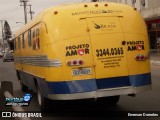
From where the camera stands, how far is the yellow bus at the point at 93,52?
948cm

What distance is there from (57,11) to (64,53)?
1.05 meters

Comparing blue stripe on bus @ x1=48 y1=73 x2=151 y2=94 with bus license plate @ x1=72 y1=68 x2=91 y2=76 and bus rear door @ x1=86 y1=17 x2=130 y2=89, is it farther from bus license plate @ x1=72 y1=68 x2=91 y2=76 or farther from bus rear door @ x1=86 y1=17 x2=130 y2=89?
bus license plate @ x1=72 y1=68 x2=91 y2=76

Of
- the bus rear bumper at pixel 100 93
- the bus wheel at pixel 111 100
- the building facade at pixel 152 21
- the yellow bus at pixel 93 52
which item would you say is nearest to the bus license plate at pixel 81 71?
the yellow bus at pixel 93 52

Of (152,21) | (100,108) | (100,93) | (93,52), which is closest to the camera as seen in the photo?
(100,93)

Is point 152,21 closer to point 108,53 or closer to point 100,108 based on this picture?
point 100,108

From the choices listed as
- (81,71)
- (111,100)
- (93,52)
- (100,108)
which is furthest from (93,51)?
(111,100)

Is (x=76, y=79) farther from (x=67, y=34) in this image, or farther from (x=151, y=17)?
(x=151, y=17)

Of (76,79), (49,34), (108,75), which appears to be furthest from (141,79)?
(49,34)

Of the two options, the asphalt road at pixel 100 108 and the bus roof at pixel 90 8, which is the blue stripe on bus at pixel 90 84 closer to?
the asphalt road at pixel 100 108

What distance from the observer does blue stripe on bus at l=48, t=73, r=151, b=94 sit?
9414mm

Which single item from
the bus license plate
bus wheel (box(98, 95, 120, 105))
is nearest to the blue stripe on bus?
the bus license plate

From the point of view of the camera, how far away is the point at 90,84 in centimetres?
945

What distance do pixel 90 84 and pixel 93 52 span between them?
71 cm

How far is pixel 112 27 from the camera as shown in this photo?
32.3 feet
